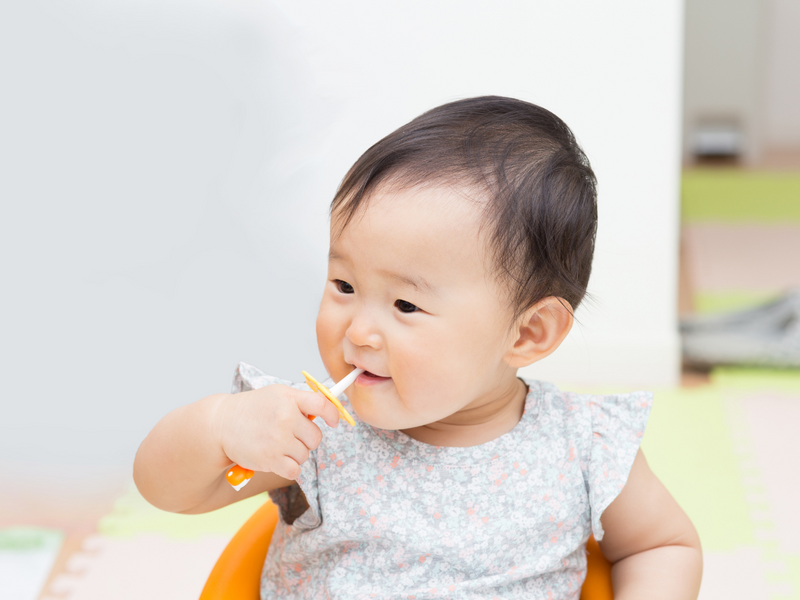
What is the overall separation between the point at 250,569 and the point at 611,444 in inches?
14.4

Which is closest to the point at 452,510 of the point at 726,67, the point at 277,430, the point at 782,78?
the point at 277,430

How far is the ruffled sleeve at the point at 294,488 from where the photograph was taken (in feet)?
2.53

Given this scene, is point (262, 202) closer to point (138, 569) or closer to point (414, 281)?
point (138, 569)

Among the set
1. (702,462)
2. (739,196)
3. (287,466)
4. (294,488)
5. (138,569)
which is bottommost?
(739,196)

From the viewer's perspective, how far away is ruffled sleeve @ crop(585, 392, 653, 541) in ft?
2.59

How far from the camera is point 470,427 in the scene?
80cm

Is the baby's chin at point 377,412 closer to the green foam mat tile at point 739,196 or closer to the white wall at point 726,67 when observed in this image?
the green foam mat tile at point 739,196

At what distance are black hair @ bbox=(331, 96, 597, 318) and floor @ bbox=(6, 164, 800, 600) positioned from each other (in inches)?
25.9

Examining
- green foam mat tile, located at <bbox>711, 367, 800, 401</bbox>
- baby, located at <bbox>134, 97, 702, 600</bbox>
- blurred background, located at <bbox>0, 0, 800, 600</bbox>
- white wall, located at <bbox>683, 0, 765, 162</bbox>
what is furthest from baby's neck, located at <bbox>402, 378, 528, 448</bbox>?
white wall, located at <bbox>683, 0, 765, 162</bbox>

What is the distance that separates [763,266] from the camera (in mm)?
2463

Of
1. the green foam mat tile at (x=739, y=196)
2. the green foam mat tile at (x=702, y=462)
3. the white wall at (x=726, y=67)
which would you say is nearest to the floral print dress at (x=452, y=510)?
the green foam mat tile at (x=702, y=462)

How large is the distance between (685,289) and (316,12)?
1263 millimetres

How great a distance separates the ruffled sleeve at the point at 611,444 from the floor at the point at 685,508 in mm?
446

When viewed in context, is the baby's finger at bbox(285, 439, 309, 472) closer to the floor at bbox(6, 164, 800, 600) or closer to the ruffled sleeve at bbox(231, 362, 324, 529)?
the ruffled sleeve at bbox(231, 362, 324, 529)
